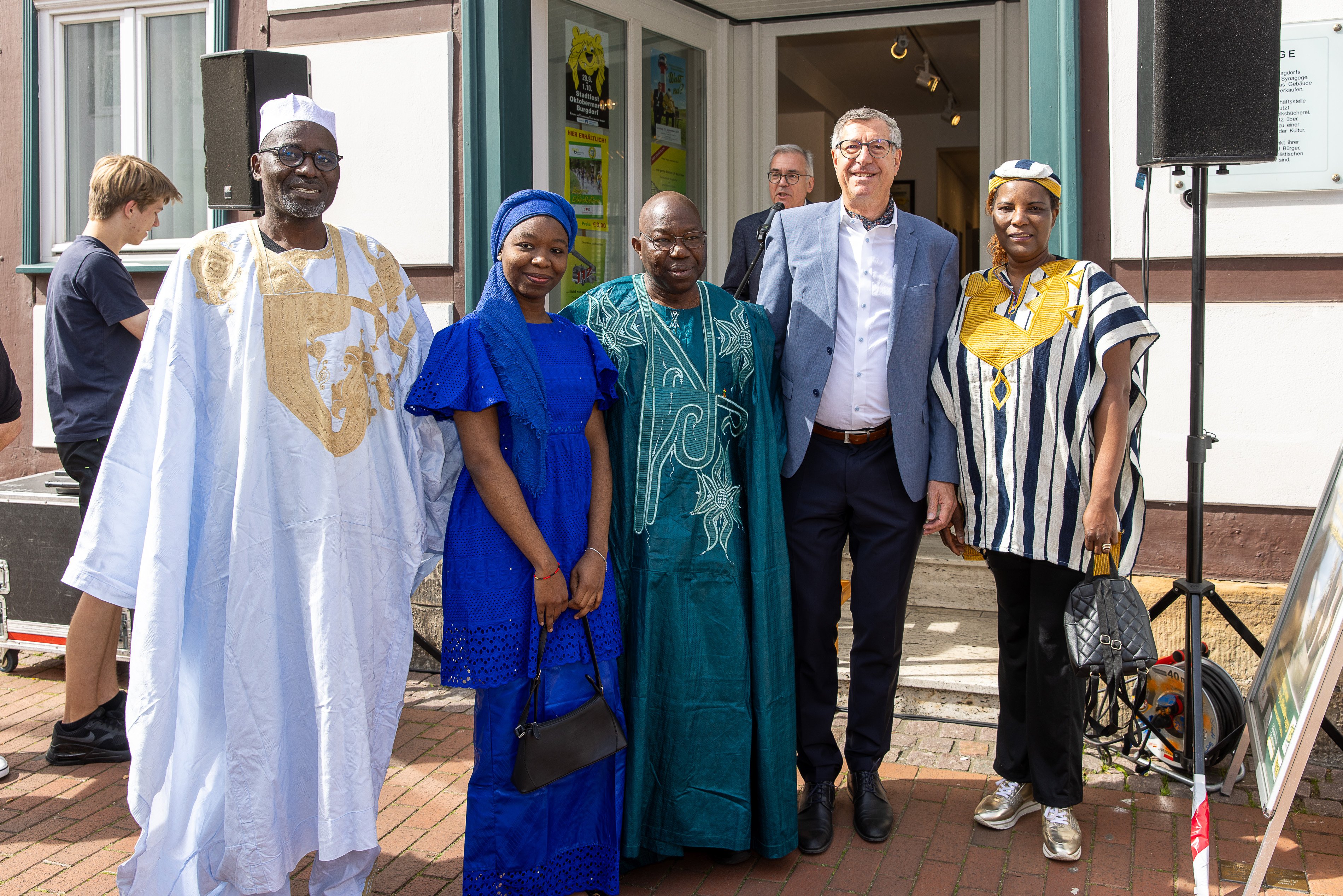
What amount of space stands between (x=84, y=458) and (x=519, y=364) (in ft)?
7.70

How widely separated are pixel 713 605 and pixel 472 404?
0.88 m

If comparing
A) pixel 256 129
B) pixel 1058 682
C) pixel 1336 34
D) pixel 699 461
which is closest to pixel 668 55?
pixel 256 129

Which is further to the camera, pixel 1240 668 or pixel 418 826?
pixel 1240 668

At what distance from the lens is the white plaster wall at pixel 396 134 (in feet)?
17.2

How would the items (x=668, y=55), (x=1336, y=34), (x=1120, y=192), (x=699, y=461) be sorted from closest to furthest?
(x=699, y=461), (x=1336, y=34), (x=1120, y=192), (x=668, y=55)

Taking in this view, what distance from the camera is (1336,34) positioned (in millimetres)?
4027

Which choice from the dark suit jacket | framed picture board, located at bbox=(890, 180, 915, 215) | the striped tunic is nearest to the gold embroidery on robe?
the striped tunic

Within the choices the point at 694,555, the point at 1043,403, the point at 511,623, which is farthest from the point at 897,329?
the point at 511,623

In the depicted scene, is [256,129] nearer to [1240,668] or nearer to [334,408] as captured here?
Answer: [334,408]

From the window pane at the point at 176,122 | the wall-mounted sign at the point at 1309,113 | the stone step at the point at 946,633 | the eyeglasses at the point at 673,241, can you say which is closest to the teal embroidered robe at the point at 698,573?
the eyeglasses at the point at 673,241

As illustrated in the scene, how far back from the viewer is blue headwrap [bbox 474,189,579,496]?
263 centimetres

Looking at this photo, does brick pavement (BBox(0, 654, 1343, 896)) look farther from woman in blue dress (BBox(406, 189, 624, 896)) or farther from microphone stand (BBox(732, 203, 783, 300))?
microphone stand (BBox(732, 203, 783, 300))

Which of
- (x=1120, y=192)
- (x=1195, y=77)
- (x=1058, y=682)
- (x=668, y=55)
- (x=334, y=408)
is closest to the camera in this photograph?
(x=334, y=408)

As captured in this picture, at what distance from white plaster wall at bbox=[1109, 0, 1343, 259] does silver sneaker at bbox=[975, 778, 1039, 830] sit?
223cm
